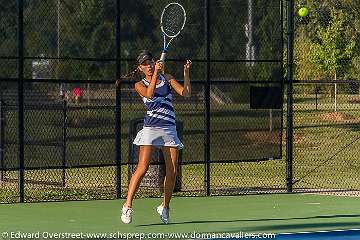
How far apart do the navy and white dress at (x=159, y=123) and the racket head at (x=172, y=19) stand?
2.10m

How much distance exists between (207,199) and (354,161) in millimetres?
9676

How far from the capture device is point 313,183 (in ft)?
67.0

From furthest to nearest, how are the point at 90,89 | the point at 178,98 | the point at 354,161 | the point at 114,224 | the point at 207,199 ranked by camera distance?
the point at 354,161 < the point at 90,89 < the point at 178,98 < the point at 207,199 < the point at 114,224

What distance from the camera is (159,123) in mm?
12812

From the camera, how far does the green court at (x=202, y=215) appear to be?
1275 cm

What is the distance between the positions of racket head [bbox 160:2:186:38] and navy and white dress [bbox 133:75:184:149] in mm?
2103

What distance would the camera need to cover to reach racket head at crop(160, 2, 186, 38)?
15033 mm

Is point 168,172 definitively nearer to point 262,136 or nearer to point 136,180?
point 136,180

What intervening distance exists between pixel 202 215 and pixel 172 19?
2824 millimetres

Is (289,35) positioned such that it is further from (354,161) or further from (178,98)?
(354,161)

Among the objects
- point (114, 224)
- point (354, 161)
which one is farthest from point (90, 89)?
point (354, 161)

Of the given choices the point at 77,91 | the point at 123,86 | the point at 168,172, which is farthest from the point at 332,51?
the point at 168,172

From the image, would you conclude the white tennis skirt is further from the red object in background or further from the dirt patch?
the red object in background

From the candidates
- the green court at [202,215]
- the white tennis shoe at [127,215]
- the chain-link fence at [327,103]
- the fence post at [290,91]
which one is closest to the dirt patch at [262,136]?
the fence post at [290,91]
